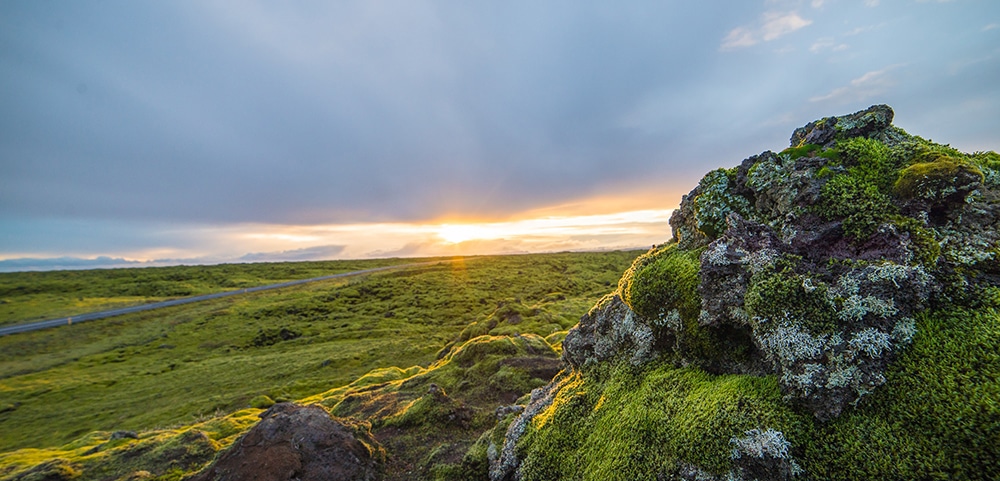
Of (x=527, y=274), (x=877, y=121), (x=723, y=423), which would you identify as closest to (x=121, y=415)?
(x=723, y=423)

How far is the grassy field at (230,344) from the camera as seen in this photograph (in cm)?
2714

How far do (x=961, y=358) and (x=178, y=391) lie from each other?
42053 mm

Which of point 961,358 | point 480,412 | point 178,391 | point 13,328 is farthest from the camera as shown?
point 13,328

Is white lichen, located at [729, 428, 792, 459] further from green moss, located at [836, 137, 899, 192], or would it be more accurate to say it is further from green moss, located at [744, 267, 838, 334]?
green moss, located at [836, 137, 899, 192]

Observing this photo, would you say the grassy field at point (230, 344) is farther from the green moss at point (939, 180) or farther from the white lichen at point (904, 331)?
the white lichen at point (904, 331)

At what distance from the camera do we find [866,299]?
4746mm

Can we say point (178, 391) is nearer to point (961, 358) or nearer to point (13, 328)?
point (961, 358)

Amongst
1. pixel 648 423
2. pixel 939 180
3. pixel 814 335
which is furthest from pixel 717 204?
pixel 648 423

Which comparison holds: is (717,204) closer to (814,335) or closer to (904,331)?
(814,335)

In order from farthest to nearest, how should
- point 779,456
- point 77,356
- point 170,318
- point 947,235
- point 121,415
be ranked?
point 170,318, point 77,356, point 121,415, point 947,235, point 779,456

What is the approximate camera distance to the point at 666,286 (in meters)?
7.16

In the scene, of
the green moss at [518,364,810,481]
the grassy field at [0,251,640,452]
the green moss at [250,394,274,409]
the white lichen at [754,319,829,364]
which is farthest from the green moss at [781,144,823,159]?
the green moss at [250,394,274,409]

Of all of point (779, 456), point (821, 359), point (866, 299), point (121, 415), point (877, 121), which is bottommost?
point (121, 415)

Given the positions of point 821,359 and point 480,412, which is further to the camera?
point 480,412
